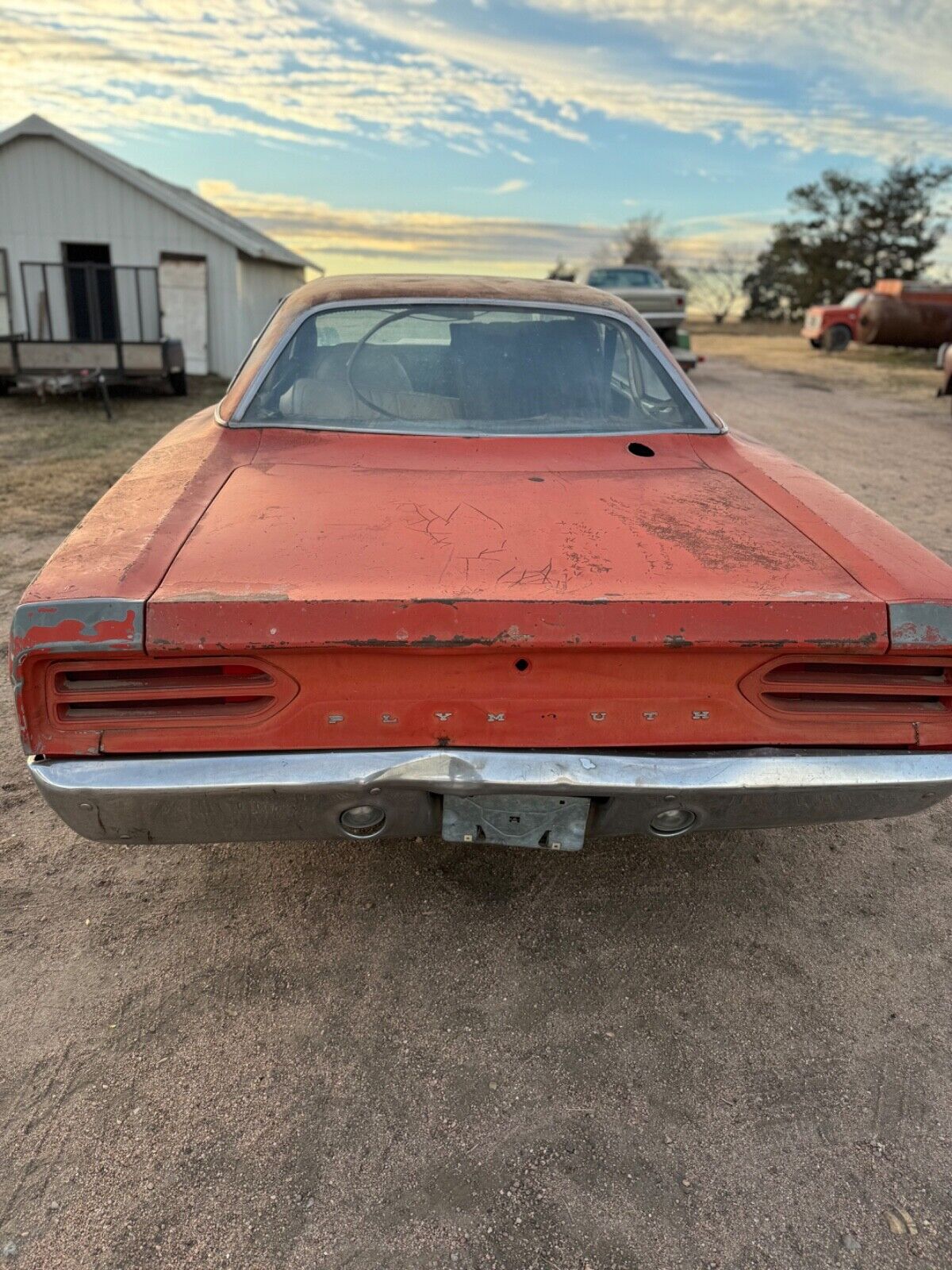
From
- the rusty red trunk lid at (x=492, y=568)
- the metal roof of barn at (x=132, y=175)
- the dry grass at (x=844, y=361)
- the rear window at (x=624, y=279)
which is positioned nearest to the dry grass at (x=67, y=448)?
the metal roof of barn at (x=132, y=175)

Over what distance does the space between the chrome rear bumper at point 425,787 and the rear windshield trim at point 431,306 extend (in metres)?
1.34

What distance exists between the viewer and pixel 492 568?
2.02 metres

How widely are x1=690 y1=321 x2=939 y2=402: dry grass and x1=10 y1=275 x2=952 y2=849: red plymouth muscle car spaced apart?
16774mm

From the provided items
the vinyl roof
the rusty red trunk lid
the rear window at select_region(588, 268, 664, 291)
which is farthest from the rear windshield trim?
the rear window at select_region(588, 268, 664, 291)

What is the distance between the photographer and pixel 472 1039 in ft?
7.07

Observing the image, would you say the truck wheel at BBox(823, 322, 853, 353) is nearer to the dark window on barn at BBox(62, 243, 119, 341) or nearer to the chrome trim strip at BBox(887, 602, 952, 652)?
the dark window on barn at BBox(62, 243, 119, 341)

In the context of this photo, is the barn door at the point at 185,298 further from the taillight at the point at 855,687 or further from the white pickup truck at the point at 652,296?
the taillight at the point at 855,687

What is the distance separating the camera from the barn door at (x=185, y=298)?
15719 millimetres

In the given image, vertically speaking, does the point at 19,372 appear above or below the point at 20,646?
below

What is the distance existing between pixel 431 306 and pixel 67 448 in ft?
25.4

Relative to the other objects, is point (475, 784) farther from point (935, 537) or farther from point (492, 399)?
point (935, 537)

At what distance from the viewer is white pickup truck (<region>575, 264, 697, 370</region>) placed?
15.9 metres

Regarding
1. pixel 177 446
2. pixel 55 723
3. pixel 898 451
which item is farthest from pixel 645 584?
pixel 898 451

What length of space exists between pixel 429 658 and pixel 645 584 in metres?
0.51
